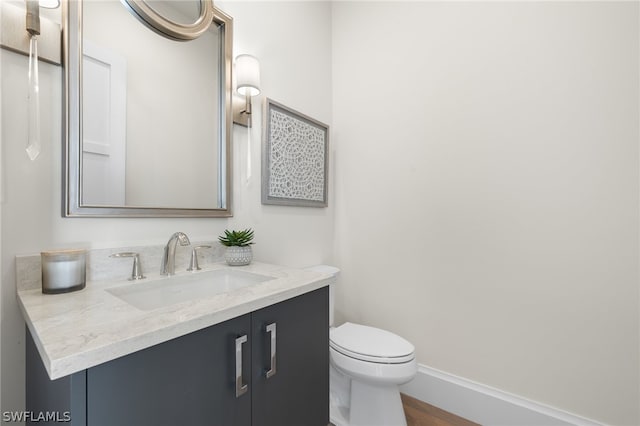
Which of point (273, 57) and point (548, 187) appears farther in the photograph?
point (273, 57)

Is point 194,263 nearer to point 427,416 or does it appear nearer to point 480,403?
point 427,416

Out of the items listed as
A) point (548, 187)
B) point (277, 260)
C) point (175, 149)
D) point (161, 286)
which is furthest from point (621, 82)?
point (161, 286)

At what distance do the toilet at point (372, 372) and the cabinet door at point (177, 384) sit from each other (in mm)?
635

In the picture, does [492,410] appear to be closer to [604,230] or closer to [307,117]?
[604,230]

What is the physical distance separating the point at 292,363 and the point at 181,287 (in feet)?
1.60

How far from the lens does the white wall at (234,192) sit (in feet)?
2.53

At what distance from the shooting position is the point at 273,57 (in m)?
1.57

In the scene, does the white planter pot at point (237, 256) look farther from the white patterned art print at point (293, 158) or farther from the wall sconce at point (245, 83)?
the wall sconce at point (245, 83)

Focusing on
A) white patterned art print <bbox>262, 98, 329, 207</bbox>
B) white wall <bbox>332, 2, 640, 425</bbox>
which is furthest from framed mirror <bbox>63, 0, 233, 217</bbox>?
white wall <bbox>332, 2, 640, 425</bbox>

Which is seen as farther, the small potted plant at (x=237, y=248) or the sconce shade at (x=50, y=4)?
the small potted plant at (x=237, y=248)

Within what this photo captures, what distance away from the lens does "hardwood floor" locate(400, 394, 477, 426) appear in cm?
143

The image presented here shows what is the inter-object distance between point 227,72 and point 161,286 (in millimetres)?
991

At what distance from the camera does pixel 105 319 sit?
59cm

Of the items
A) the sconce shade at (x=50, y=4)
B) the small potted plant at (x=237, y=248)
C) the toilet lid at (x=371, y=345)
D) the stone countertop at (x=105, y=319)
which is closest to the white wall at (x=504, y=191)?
the toilet lid at (x=371, y=345)
